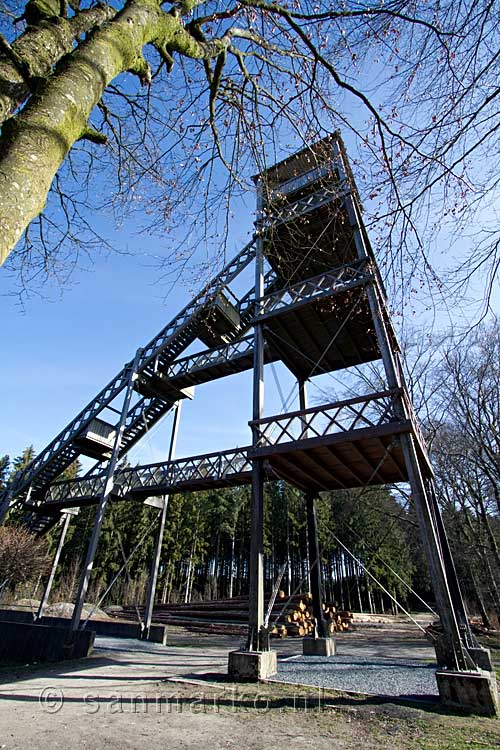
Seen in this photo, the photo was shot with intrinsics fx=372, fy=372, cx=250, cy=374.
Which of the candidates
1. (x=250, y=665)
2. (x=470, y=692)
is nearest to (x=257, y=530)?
(x=250, y=665)

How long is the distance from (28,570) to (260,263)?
65.5ft

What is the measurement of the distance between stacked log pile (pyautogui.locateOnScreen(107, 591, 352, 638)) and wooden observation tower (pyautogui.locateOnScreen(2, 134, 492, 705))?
6959mm

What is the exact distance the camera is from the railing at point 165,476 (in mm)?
11266

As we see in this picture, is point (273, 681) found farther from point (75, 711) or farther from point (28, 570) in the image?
point (28, 570)

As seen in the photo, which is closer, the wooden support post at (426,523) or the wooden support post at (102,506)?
the wooden support post at (426,523)

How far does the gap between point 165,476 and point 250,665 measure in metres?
6.95

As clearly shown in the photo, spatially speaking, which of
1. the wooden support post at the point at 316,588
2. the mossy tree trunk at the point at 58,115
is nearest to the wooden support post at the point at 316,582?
the wooden support post at the point at 316,588

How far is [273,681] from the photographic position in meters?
6.07

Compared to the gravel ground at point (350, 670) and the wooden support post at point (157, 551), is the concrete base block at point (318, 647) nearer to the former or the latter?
the gravel ground at point (350, 670)

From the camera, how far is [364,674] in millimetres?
6898

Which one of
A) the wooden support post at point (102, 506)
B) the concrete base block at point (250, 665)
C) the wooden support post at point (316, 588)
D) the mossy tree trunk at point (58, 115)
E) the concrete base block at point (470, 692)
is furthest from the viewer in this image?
the wooden support post at point (102, 506)

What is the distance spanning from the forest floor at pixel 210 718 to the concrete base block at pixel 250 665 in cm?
23

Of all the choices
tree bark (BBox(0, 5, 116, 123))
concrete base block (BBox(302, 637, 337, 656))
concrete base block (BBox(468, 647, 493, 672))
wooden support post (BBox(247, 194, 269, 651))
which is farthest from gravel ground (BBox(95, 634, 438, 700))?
tree bark (BBox(0, 5, 116, 123))

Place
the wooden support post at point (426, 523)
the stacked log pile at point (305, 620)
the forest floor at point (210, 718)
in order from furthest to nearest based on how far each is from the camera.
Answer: the stacked log pile at point (305, 620), the wooden support post at point (426, 523), the forest floor at point (210, 718)
